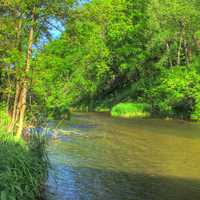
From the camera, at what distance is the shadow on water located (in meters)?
13.2

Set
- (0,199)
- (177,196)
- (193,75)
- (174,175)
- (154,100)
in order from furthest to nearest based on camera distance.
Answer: (154,100) → (193,75) → (174,175) → (177,196) → (0,199)

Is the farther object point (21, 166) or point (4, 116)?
point (4, 116)

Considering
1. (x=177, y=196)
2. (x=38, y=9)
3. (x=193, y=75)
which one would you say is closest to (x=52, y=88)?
(x=38, y=9)

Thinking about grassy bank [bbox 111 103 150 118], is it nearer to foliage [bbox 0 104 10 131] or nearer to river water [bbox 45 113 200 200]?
river water [bbox 45 113 200 200]

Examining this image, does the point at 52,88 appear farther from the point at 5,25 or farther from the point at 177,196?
the point at 177,196

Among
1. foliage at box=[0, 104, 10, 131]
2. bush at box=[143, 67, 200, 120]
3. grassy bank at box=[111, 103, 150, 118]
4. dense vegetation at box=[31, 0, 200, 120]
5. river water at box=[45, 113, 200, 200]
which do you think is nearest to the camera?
river water at box=[45, 113, 200, 200]

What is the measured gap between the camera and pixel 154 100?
46.3 meters

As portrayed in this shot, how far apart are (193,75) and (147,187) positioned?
2972 cm

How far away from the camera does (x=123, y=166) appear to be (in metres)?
17.7

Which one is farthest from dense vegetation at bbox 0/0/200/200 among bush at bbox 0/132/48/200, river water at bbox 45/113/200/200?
river water at bbox 45/113/200/200

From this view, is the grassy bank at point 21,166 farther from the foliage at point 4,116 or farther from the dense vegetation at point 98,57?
the dense vegetation at point 98,57

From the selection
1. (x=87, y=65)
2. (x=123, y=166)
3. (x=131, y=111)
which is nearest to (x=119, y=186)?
→ (x=123, y=166)

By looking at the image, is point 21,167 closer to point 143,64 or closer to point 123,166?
point 123,166

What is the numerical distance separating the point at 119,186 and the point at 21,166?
4.61 metres
